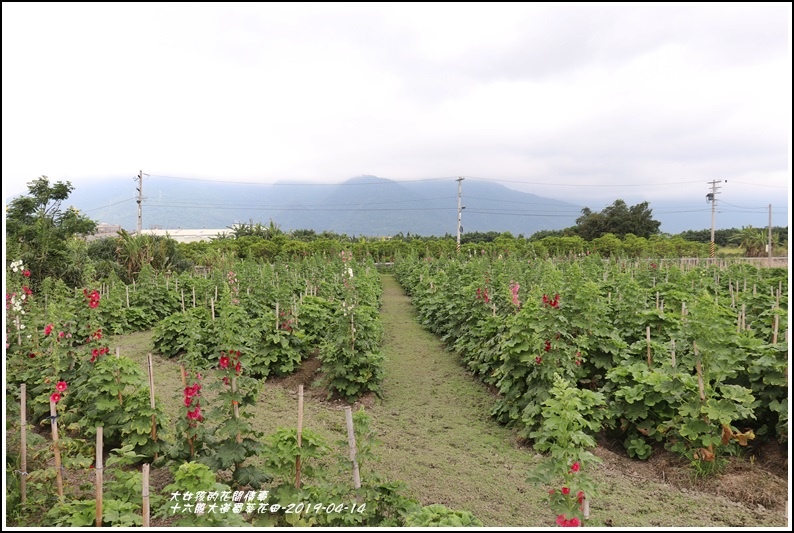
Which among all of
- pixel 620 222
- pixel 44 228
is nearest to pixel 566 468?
pixel 44 228

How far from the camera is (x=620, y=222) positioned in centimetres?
4641

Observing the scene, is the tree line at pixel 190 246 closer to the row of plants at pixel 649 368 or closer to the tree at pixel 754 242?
the tree at pixel 754 242

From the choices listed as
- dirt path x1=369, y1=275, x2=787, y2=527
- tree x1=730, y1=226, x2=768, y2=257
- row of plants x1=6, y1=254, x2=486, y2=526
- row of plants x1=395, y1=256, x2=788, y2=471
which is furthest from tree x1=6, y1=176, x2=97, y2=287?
tree x1=730, y1=226, x2=768, y2=257

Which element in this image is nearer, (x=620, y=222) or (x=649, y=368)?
(x=649, y=368)

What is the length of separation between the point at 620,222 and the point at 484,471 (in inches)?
1843

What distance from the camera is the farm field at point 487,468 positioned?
4102 mm

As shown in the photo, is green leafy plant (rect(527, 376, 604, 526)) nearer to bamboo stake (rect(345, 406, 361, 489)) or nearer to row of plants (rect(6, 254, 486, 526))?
row of plants (rect(6, 254, 486, 526))

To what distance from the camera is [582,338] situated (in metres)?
6.31

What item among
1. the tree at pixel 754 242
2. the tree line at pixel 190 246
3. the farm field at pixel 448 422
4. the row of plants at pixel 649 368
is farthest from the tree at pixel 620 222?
the farm field at pixel 448 422

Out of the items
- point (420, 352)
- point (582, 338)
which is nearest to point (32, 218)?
point (420, 352)

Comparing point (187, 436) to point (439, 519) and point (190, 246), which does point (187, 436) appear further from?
point (190, 246)

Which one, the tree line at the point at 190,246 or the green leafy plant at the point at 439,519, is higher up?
the tree line at the point at 190,246

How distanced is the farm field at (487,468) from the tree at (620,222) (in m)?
43.5

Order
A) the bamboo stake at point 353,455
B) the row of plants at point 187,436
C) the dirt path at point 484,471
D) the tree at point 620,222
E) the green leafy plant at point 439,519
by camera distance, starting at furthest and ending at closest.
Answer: the tree at point 620,222 < the dirt path at point 484,471 < the bamboo stake at point 353,455 < the row of plants at point 187,436 < the green leafy plant at point 439,519
